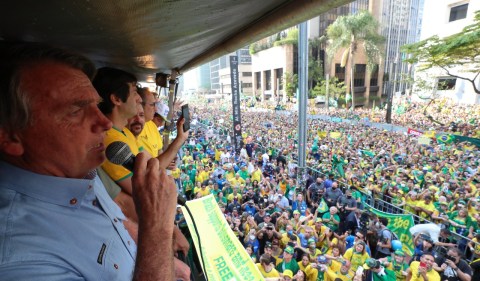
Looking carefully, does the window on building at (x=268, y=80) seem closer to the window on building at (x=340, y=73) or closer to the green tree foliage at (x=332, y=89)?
the green tree foliage at (x=332, y=89)

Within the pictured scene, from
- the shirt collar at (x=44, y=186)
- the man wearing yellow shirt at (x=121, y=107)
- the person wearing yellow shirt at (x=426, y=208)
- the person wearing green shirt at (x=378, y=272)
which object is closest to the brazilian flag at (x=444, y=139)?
the person wearing yellow shirt at (x=426, y=208)

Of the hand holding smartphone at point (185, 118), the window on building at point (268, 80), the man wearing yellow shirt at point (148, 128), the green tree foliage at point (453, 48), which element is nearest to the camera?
the hand holding smartphone at point (185, 118)

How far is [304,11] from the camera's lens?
1.30 metres

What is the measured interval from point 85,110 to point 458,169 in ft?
41.6

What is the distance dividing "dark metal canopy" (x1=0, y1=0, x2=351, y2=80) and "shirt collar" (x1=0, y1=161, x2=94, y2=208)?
56 cm

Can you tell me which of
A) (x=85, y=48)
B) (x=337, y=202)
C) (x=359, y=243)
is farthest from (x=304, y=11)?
(x=337, y=202)

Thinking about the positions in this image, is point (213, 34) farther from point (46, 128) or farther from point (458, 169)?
point (458, 169)

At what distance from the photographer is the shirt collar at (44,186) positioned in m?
0.84

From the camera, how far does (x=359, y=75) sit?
45.3 meters

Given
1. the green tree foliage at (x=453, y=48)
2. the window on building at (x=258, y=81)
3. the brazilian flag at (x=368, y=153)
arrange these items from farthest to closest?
the window on building at (x=258, y=81)
the green tree foliage at (x=453, y=48)
the brazilian flag at (x=368, y=153)

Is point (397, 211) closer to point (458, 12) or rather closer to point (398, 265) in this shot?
point (398, 265)

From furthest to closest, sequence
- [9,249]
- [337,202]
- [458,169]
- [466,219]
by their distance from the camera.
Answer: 1. [458,169]
2. [337,202]
3. [466,219]
4. [9,249]

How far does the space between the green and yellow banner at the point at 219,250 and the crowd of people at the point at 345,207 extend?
4.02 ft

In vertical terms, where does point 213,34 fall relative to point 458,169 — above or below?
above
